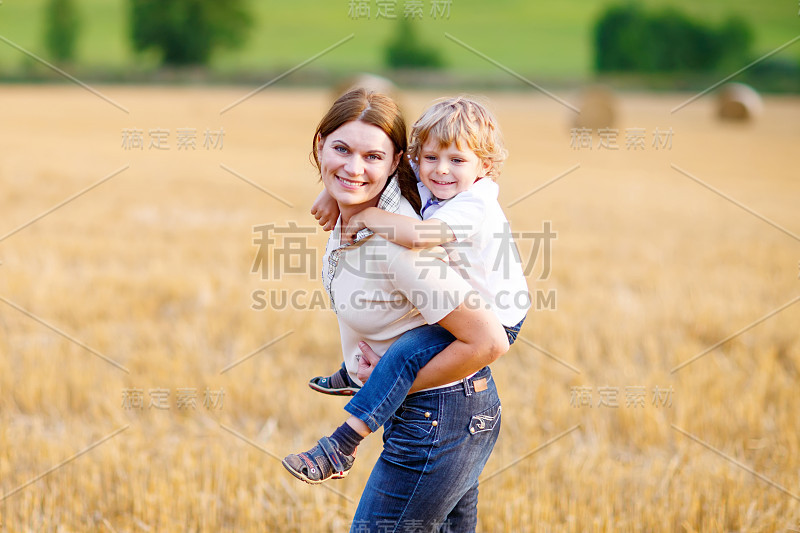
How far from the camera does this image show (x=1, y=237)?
27.8ft

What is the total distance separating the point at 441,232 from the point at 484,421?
0.63 meters

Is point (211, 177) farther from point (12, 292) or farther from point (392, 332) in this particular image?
point (392, 332)

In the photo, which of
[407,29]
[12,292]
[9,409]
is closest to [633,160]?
[12,292]

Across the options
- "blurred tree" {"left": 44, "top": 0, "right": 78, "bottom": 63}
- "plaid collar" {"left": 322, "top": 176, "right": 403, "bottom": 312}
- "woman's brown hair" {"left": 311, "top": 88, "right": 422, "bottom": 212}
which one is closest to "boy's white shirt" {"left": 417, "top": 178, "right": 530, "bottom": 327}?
"plaid collar" {"left": 322, "top": 176, "right": 403, "bottom": 312}

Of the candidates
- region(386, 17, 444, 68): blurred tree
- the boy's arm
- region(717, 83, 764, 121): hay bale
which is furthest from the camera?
region(386, 17, 444, 68): blurred tree

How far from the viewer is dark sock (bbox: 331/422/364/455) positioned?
2164 mm

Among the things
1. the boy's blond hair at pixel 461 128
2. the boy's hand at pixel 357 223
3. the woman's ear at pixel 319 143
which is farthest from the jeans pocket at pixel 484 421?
the woman's ear at pixel 319 143

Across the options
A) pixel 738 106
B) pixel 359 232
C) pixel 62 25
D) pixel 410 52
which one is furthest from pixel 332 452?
pixel 62 25

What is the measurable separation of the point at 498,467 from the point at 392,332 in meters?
2.02

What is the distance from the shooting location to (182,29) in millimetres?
65500

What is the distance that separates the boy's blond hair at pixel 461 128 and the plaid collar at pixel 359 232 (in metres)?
0.12

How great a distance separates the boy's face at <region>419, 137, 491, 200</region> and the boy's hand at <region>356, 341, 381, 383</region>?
52cm

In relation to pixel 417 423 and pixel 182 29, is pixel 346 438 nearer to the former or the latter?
pixel 417 423

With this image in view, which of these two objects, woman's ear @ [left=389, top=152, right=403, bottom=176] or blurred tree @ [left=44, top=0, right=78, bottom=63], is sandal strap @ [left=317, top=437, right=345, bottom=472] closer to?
woman's ear @ [left=389, top=152, right=403, bottom=176]
